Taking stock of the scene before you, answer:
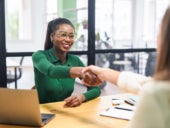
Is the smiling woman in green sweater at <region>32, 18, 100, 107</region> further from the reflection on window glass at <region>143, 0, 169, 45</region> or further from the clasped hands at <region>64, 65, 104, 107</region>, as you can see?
the reflection on window glass at <region>143, 0, 169, 45</region>

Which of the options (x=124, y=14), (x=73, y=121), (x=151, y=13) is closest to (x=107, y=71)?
(x=73, y=121)

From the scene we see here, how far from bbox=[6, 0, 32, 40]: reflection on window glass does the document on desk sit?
5.66ft

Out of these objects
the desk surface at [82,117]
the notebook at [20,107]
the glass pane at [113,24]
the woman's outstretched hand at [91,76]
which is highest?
the glass pane at [113,24]

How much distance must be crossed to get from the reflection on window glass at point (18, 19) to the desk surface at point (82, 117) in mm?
1524

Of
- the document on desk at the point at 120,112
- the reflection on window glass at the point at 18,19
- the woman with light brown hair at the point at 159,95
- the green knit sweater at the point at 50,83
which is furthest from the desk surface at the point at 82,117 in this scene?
the reflection on window glass at the point at 18,19

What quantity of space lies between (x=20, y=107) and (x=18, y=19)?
249cm

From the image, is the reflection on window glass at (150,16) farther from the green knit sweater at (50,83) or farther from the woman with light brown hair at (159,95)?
the woman with light brown hair at (159,95)

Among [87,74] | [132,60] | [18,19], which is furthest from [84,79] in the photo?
[132,60]

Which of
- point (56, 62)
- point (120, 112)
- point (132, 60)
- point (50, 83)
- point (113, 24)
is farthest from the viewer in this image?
point (132, 60)

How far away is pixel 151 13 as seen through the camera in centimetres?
437

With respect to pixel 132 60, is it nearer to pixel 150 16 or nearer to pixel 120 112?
pixel 150 16

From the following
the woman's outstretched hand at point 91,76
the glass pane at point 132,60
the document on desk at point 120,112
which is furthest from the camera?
the glass pane at point 132,60

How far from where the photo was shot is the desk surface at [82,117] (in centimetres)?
156

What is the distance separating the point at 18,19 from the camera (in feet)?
12.3
